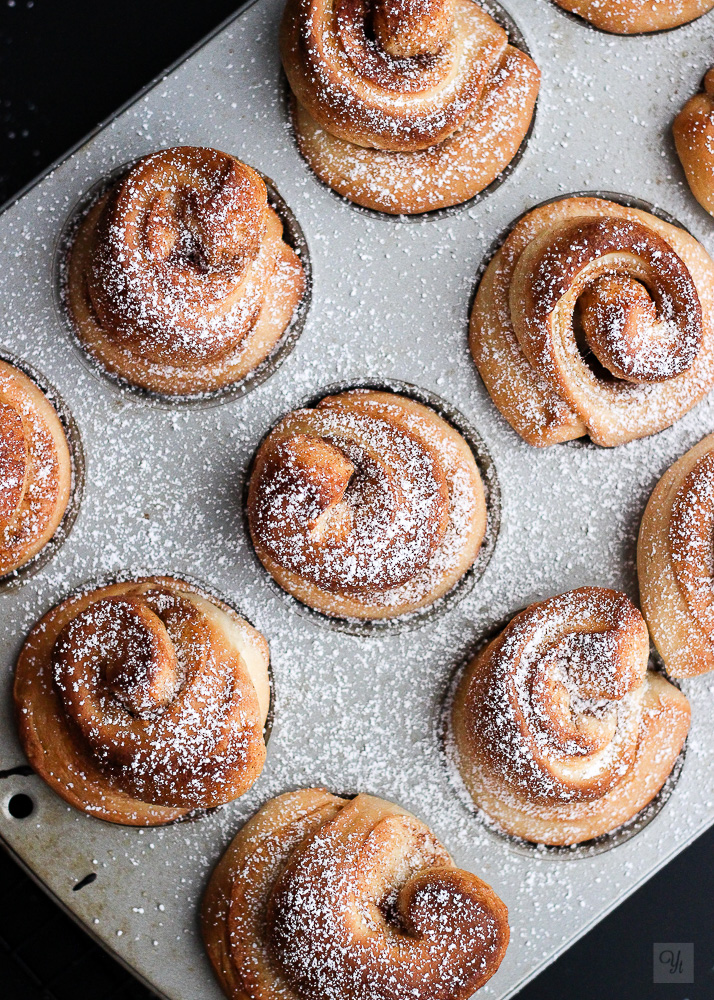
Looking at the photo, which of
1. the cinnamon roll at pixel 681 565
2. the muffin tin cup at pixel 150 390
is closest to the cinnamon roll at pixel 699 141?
the cinnamon roll at pixel 681 565

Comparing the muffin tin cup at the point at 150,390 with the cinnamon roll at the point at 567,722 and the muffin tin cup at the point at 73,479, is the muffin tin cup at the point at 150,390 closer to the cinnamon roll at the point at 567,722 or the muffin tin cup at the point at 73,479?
the muffin tin cup at the point at 73,479

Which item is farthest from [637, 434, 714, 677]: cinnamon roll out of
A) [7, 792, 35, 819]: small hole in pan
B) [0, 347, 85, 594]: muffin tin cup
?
[7, 792, 35, 819]: small hole in pan

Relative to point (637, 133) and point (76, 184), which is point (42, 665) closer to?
point (76, 184)

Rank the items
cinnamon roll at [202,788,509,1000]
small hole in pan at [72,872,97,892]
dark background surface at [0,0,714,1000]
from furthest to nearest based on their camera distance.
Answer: dark background surface at [0,0,714,1000] < small hole in pan at [72,872,97,892] < cinnamon roll at [202,788,509,1000]

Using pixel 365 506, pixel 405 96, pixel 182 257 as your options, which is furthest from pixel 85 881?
pixel 405 96

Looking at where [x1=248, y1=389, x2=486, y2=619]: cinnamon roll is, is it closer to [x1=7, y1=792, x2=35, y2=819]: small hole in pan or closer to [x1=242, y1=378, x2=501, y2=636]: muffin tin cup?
[x1=242, y1=378, x2=501, y2=636]: muffin tin cup

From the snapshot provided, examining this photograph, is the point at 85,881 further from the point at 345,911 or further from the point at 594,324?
the point at 594,324
